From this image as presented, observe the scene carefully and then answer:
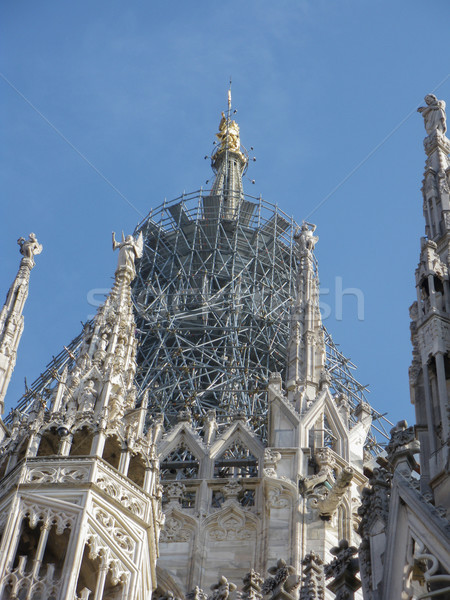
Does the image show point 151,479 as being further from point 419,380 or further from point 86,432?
point 419,380

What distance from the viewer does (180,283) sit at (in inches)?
1449

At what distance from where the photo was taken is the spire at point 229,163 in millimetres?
42312

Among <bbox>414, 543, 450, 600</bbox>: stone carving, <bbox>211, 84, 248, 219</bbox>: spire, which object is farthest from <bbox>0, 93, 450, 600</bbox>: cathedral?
<bbox>211, 84, 248, 219</bbox>: spire

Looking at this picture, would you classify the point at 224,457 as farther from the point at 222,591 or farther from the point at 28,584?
the point at 222,591

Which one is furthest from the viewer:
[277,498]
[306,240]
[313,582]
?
[306,240]

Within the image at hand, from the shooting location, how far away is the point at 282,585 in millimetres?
15375

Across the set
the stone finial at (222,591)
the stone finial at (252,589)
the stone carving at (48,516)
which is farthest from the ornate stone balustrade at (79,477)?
the stone finial at (252,589)

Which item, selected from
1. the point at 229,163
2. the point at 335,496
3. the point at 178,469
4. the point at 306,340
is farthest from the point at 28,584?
the point at 229,163

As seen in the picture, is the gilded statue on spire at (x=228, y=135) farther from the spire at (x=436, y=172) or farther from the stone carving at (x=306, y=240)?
the spire at (x=436, y=172)

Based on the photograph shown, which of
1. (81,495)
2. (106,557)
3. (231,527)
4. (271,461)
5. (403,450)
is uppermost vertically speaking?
(271,461)

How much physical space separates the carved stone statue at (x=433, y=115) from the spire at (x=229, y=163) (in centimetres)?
2100

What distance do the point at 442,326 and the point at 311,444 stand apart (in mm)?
9652

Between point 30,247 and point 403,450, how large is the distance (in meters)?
15.9

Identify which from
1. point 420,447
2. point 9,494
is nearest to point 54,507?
point 9,494
